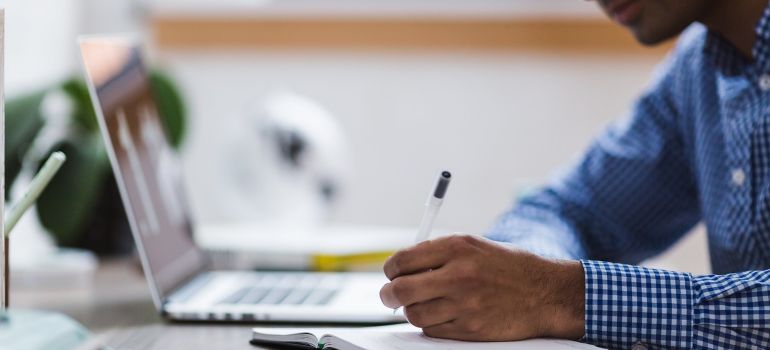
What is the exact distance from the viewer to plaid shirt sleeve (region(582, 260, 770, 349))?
0.78 metres

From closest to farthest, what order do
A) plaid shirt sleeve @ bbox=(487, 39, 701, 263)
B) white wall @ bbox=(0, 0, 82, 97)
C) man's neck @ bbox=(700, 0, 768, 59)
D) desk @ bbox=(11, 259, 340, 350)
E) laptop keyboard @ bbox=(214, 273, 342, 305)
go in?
desk @ bbox=(11, 259, 340, 350) → laptop keyboard @ bbox=(214, 273, 342, 305) → man's neck @ bbox=(700, 0, 768, 59) → plaid shirt sleeve @ bbox=(487, 39, 701, 263) → white wall @ bbox=(0, 0, 82, 97)

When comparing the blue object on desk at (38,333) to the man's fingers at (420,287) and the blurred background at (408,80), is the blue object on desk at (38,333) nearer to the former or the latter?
the man's fingers at (420,287)

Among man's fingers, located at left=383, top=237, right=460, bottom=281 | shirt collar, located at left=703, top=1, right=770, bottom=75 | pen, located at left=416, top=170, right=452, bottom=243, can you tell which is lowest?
man's fingers, located at left=383, top=237, right=460, bottom=281

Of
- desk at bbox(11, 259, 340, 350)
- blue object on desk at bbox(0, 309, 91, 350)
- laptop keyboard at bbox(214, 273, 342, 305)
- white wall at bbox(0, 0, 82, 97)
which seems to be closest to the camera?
blue object on desk at bbox(0, 309, 91, 350)

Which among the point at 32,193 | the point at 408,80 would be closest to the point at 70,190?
the point at 32,193

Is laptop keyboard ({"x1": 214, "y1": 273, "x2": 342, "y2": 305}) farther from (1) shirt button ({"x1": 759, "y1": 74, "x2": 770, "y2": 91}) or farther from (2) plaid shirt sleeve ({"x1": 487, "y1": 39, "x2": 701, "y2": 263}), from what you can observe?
(1) shirt button ({"x1": 759, "y1": 74, "x2": 770, "y2": 91})

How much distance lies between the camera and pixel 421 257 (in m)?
0.75

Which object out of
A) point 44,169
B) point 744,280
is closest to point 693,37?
point 744,280

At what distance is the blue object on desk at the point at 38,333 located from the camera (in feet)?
1.81

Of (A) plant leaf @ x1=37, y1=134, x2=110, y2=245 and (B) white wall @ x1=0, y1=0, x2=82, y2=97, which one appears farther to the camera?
(B) white wall @ x1=0, y1=0, x2=82, y2=97

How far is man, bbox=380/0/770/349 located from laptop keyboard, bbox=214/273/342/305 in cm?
22

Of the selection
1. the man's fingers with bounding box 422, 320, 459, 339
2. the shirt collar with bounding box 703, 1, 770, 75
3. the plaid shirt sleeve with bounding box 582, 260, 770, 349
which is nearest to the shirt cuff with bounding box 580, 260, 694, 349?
the plaid shirt sleeve with bounding box 582, 260, 770, 349

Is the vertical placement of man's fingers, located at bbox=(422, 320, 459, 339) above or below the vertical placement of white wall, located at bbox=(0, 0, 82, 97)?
below

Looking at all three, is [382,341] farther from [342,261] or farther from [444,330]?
[342,261]
